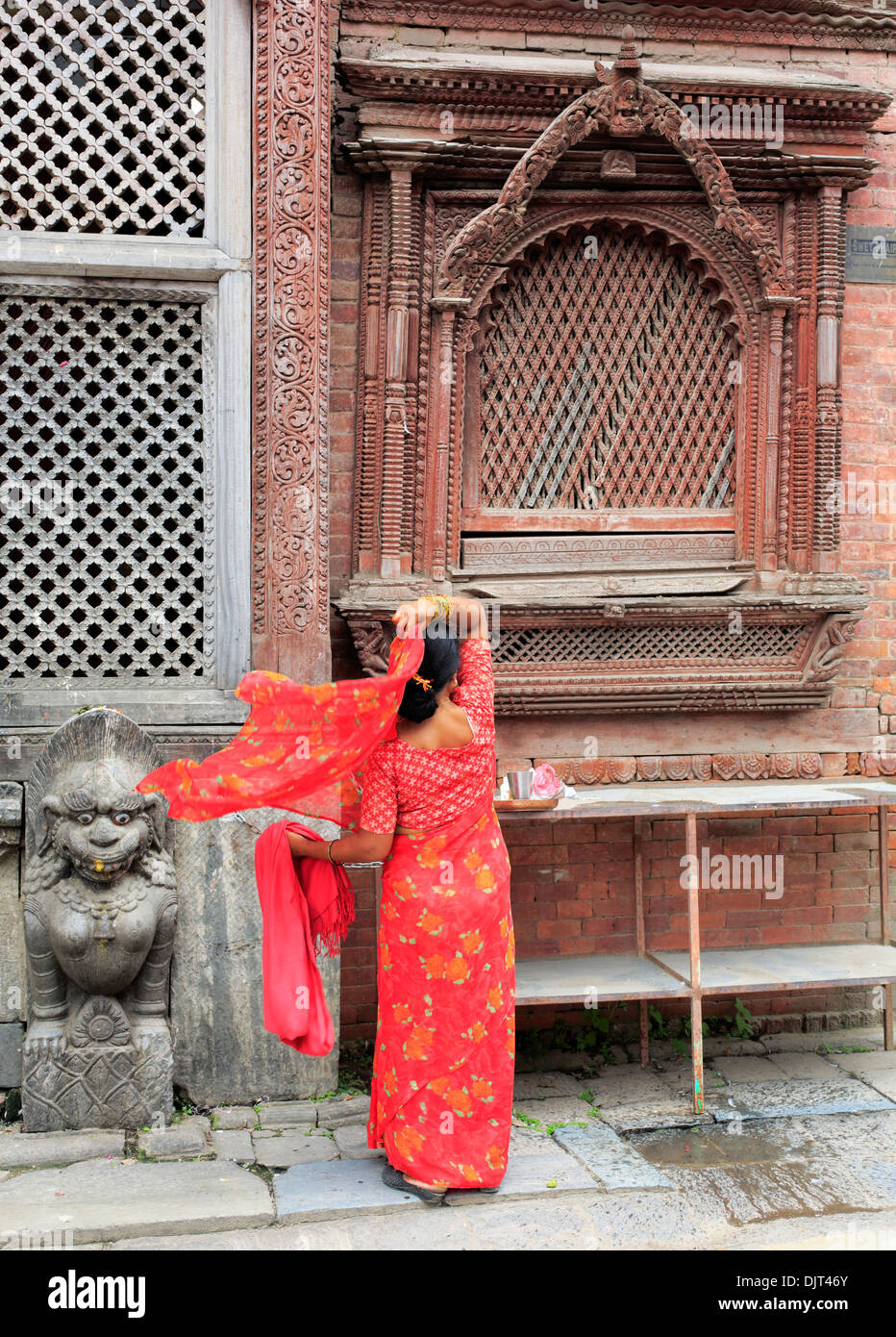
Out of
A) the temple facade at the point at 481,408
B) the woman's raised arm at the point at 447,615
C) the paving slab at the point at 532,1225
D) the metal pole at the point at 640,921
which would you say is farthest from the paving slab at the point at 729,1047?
the woman's raised arm at the point at 447,615

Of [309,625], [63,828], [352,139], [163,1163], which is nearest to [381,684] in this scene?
[309,625]

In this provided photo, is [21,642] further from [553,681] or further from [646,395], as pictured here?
[646,395]

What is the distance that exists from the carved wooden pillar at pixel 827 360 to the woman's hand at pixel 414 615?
2.36 metres

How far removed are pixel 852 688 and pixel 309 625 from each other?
2627 millimetres

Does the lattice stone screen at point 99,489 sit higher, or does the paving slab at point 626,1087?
the lattice stone screen at point 99,489

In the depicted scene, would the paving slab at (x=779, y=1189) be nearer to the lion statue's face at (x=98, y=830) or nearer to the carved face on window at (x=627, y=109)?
the lion statue's face at (x=98, y=830)

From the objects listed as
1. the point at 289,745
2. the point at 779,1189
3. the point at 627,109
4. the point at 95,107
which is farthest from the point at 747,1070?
the point at 95,107

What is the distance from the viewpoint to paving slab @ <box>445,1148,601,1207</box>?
12.2 ft

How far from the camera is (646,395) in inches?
208

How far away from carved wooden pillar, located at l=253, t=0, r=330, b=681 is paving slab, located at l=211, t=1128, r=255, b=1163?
1674mm

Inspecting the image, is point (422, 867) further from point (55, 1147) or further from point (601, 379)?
point (601, 379)

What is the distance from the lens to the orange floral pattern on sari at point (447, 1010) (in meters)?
3.71

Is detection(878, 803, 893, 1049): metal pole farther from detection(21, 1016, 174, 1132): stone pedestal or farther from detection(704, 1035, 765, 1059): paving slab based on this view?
detection(21, 1016, 174, 1132): stone pedestal

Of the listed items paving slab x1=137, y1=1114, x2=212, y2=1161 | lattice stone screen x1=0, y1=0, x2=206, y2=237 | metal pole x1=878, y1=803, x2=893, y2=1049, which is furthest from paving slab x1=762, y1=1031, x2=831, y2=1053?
lattice stone screen x1=0, y1=0, x2=206, y2=237
